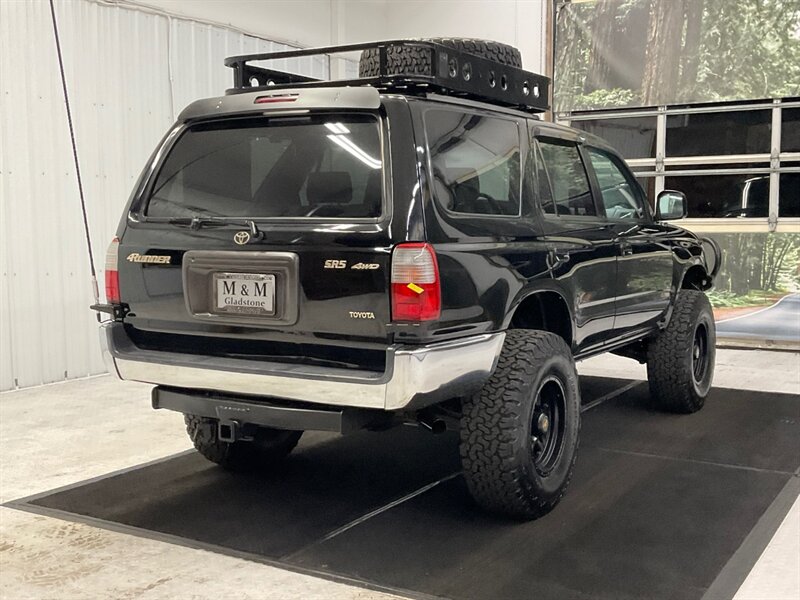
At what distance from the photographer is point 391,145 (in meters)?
3.28

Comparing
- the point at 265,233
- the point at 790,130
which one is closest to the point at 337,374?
the point at 265,233

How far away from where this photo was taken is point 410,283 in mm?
3145

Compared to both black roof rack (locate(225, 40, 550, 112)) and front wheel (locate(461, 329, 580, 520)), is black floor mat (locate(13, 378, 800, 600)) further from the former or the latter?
black roof rack (locate(225, 40, 550, 112))

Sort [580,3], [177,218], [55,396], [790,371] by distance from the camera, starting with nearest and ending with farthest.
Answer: [177,218], [55,396], [790,371], [580,3]

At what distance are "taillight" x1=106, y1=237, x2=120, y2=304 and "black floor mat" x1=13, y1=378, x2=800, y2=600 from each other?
38.2 inches

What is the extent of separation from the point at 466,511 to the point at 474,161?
1532 millimetres

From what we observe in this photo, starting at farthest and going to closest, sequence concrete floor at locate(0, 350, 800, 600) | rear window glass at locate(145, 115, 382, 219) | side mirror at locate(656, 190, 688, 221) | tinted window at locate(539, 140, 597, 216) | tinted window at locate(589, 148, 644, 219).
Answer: side mirror at locate(656, 190, 688, 221) → tinted window at locate(589, 148, 644, 219) → tinted window at locate(539, 140, 597, 216) → rear window glass at locate(145, 115, 382, 219) → concrete floor at locate(0, 350, 800, 600)

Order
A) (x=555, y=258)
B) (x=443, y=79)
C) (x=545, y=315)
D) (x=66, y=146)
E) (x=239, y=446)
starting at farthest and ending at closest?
(x=66, y=146) → (x=239, y=446) → (x=545, y=315) → (x=555, y=258) → (x=443, y=79)

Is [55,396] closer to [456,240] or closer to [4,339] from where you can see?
[4,339]

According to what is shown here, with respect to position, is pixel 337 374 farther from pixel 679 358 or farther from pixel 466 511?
pixel 679 358

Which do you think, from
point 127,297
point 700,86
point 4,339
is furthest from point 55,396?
point 700,86

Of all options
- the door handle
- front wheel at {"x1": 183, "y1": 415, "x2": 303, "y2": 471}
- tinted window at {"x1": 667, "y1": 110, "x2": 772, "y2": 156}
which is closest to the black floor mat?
front wheel at {"x1": 183, "y1": 415, "x2": 303, "y2": 471}

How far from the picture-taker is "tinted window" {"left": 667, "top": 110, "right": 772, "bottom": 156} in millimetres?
9375

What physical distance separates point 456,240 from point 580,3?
308 inches
